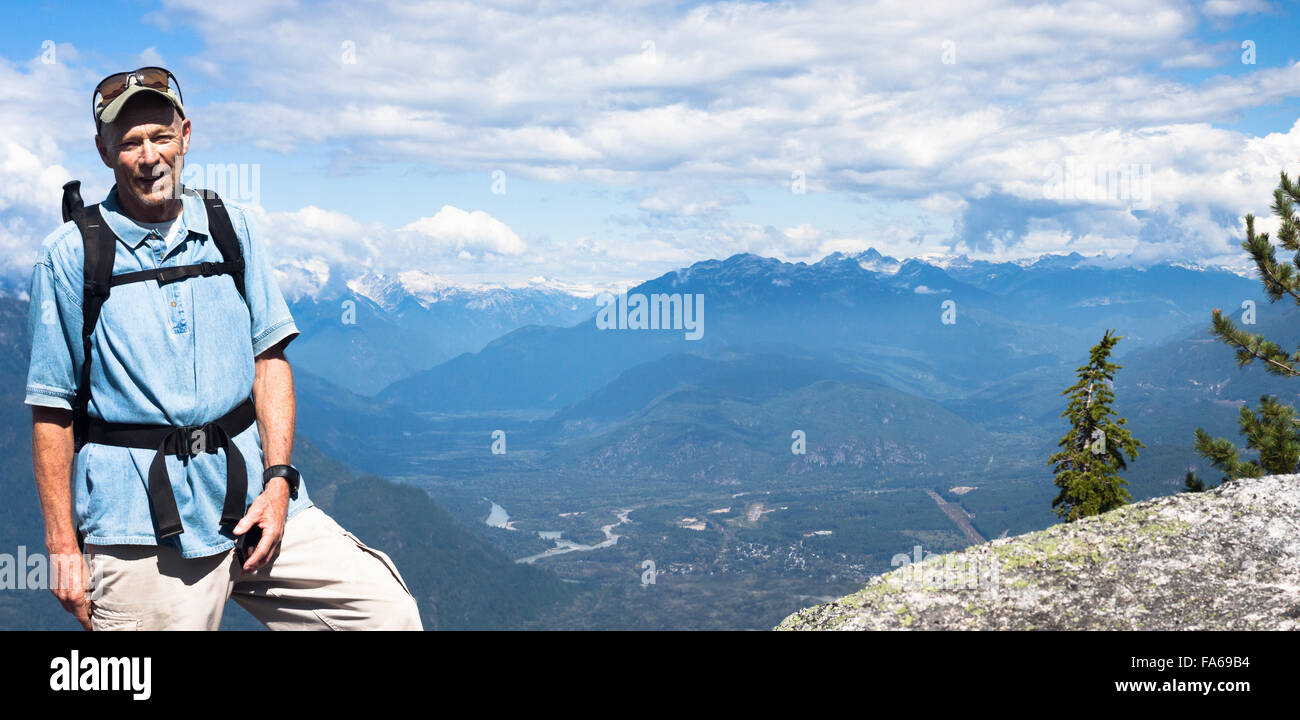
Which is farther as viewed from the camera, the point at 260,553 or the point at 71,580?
the point at 260,553

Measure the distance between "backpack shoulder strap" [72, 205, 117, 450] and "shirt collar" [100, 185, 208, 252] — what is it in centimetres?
8

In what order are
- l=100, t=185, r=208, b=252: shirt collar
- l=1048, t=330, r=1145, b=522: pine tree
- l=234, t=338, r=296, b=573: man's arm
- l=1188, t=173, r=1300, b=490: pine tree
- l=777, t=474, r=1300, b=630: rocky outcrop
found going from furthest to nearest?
l=1048, t=330, r=1145, b=522: pine tree → l=1188, t=173, r=1300, b=490: pine tree → l=777, t=474, r=1300, b=630: rocky outcrop → l=100, t=185, r=208, b=252: shirt collar → l=234, t=338, r=296, b=573: man's arm

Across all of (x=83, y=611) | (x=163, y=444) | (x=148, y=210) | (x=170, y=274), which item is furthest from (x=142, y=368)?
(x=83, y=611)

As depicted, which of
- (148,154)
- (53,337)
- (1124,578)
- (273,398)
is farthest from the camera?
(1124,578)

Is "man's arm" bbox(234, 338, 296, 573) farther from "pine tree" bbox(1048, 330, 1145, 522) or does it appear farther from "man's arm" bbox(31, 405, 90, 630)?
"pine tree" bbox(1048, 330, 1145, 522)

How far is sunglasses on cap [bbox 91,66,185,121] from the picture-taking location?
530 centimetres

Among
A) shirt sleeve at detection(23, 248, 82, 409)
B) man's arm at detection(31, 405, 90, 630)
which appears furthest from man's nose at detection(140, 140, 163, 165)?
man's arm at detection(31, 405, 90, 630)

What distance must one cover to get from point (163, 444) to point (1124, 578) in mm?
6479

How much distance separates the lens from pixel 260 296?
5621 mm

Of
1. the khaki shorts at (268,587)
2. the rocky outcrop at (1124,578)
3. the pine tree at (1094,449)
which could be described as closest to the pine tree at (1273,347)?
the pine tree at (1094,449)

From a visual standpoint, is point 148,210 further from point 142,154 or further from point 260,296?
point 260,296
